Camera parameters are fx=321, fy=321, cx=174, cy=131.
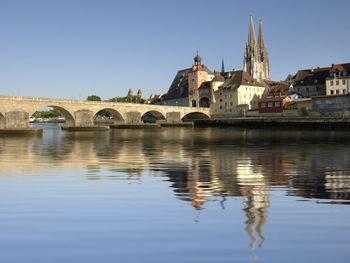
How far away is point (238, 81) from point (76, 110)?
46.9 m

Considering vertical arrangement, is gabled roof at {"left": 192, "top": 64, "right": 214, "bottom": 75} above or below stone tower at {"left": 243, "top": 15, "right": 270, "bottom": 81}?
below

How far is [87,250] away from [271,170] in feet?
29.4

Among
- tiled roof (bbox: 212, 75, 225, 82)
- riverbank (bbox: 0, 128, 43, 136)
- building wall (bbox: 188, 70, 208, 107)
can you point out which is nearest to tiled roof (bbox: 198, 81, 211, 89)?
building wall (bbox: 188, 70, 208, 107)

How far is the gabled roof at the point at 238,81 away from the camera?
89.0 meters

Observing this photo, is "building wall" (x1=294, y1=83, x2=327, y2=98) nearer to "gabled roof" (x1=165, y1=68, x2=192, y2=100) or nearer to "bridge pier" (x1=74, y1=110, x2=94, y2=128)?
"gabled roof" (x1=165, y1=68, x2=192, y2=100)

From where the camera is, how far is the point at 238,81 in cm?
8962

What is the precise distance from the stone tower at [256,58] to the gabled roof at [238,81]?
149 ft

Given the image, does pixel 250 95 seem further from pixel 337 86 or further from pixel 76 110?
pixel 76 110

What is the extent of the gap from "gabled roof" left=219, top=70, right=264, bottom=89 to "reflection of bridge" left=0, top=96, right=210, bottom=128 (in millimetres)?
10492

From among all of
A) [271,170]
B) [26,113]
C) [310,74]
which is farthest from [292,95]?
[271,170]

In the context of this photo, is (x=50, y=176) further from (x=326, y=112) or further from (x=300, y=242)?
(x=326, y=112)

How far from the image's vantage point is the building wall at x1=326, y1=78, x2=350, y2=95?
75250 millimetres

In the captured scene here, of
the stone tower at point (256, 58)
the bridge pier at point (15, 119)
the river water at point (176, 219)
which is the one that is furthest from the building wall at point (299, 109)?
the stone tower at point (256, 58)

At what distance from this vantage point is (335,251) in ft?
13.7
